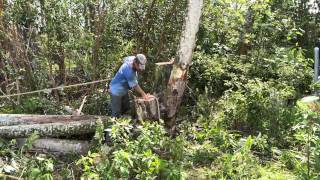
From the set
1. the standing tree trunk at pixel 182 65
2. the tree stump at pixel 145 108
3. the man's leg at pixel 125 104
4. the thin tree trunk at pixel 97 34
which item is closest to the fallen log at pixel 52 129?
the tree stump at pixel 145 108

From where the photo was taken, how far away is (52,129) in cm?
631

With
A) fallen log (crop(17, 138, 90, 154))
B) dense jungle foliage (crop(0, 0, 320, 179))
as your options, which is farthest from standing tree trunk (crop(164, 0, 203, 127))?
fallen log (crop(17, 138, 90, 154))

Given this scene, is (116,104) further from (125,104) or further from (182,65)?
(182,65)

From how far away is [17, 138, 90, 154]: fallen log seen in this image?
639 cm

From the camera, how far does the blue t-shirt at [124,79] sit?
21.6 feet

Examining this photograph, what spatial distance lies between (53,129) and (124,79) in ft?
4.43

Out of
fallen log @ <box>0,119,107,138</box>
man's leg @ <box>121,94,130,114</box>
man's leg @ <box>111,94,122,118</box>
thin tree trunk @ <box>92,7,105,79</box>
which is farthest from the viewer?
thin tree trunk @ <box>92,7,105,79</box>

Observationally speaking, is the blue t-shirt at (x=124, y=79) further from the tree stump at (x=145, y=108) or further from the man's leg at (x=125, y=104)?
the tree stump at (x=145, y=108)

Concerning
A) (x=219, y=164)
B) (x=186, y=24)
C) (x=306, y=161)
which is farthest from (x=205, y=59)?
(x=306, y=161)

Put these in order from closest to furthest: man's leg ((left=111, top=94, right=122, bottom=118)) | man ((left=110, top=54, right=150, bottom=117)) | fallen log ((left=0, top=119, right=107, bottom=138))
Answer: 1. fallen log ((left=0, top=119, right=107, bottom=138))
2. man ((left=110, top=54, right=150, bottom=117))
3. man's leg ((left=111, top=94, right=122, bottom=118))

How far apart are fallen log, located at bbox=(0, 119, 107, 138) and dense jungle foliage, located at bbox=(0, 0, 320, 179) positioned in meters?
0.17

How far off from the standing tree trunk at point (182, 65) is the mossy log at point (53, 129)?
1246 mm

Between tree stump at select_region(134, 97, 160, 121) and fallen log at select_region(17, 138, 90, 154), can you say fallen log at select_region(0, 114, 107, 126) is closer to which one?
fallen log at select_region(17, 138, 90, 154)

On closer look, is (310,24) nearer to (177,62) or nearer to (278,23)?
(278,23)
